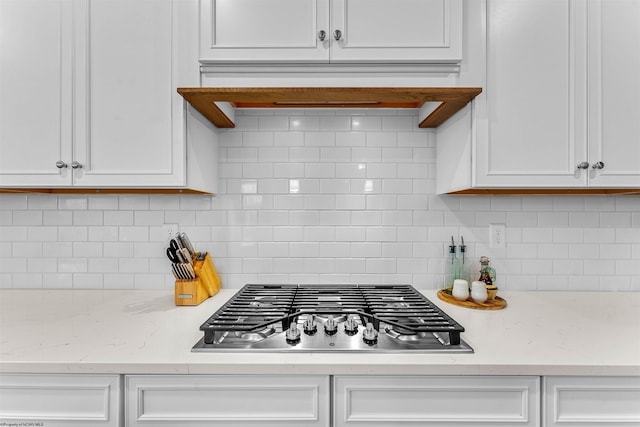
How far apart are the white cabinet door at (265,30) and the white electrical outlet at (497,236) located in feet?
3.91

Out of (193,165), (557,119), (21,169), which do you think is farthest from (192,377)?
(557,119)

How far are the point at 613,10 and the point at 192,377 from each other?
2040 mm

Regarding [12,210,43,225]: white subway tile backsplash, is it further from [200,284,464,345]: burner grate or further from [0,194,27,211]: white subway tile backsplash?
[200,284,464,345]: burner grate

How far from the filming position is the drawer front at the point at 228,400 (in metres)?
0.97

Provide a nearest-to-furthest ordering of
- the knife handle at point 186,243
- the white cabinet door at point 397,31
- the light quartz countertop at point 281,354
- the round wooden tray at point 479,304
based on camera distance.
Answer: the light quartz countertop at point 281,354, the white cabinet door at point 397,31, the round wooden tray at point 479,304, the knife handle at point 186,243

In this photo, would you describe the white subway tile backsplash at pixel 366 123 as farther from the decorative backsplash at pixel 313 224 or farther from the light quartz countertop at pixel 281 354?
the light quartz countertop at pixel 281 354

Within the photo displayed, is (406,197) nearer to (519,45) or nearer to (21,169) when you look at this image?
(519,45)

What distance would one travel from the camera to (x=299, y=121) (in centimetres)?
171

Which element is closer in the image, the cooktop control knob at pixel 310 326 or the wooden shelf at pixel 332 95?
the cooktop control knob at pixel 310 326

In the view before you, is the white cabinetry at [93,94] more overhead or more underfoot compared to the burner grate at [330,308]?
more overhead

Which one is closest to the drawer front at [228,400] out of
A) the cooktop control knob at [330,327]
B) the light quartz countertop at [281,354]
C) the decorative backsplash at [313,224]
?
the light quartz countertop at [281,354]

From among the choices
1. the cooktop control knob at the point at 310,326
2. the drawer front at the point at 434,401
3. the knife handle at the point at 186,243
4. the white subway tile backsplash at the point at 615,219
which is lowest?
the drawer front at the point at 434,401

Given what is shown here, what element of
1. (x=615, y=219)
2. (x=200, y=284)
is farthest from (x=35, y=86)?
(x=615, y=219)

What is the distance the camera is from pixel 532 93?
1.29 m
